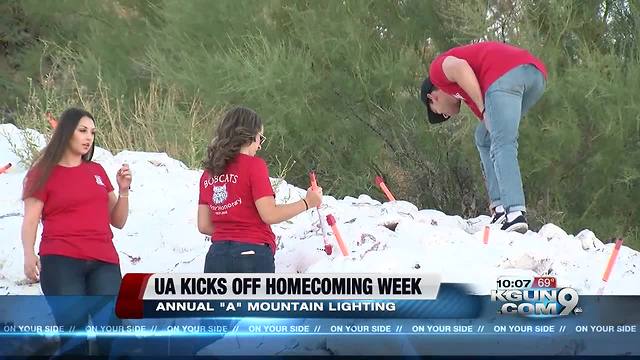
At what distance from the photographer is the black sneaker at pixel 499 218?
5796mm

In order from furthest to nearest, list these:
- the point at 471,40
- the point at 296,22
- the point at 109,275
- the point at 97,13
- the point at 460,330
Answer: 1. the point at 97,13
2. the point at 296,22
3. the point at 471,40
4. the point at 109,275
5. the point at 460,330

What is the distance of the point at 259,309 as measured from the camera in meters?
3.97

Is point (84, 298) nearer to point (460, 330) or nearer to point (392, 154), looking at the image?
point (460, 330)

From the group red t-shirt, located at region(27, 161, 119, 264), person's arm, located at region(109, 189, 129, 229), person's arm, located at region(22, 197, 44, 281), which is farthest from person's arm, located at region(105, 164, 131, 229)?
person's arm, located at region(22, 197, 44, 281)

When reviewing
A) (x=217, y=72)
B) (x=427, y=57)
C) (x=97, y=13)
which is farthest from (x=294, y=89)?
(x=97, y=13)

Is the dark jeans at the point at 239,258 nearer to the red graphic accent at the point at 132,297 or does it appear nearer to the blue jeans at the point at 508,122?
the red graphic accent at the point at 132,297

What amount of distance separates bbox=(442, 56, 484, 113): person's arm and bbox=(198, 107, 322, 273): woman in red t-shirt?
4.92ft

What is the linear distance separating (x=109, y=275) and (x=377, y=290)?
1.04 meters

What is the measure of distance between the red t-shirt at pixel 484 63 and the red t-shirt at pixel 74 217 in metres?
2.14

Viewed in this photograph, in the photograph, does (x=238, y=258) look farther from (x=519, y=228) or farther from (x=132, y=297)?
(x=519, y=228)

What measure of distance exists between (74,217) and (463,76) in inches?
89.5

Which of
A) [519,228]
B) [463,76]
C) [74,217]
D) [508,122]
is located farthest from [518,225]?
[74,217]

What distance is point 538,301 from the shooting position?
13.3ft

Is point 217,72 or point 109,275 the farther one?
point 217,72
